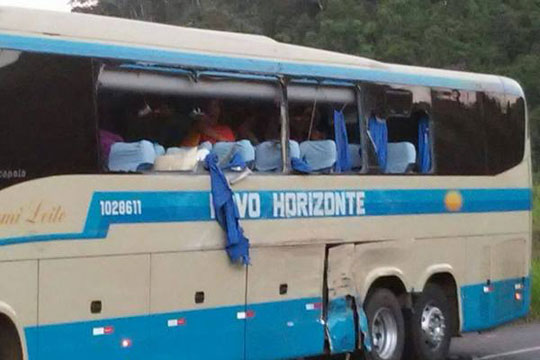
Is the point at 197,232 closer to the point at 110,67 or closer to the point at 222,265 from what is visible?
the point at 222,265

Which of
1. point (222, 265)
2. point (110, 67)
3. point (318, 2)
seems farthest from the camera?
point (318, 2)

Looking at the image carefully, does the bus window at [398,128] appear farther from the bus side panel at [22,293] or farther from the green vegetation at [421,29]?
the green vegetation at [421,29]

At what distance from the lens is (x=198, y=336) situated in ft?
36.6

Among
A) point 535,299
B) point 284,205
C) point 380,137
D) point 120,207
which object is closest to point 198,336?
point 120,207

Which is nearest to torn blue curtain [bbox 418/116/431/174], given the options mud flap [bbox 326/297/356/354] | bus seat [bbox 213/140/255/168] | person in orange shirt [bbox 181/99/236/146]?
mud flap [bbox 326/297/356/354]

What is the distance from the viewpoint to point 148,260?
35.0 feet

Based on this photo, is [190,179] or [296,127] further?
[296,127]

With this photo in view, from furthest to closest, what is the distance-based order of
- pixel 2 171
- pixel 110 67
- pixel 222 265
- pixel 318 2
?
pixel 318 2 < pixel 222 265 < pixel 110 67 < pixel 2 171

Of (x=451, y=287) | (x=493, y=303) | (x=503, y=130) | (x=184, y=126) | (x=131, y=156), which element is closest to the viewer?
(x=131, y=156)

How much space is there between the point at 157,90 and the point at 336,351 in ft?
11.8

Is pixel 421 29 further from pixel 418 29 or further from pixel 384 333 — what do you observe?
pixel 384 333

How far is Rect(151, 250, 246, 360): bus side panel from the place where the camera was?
10789mm

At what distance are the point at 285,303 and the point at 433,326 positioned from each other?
2.91m

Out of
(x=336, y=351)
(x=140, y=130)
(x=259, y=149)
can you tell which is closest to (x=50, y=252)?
(x=140, y=130)
